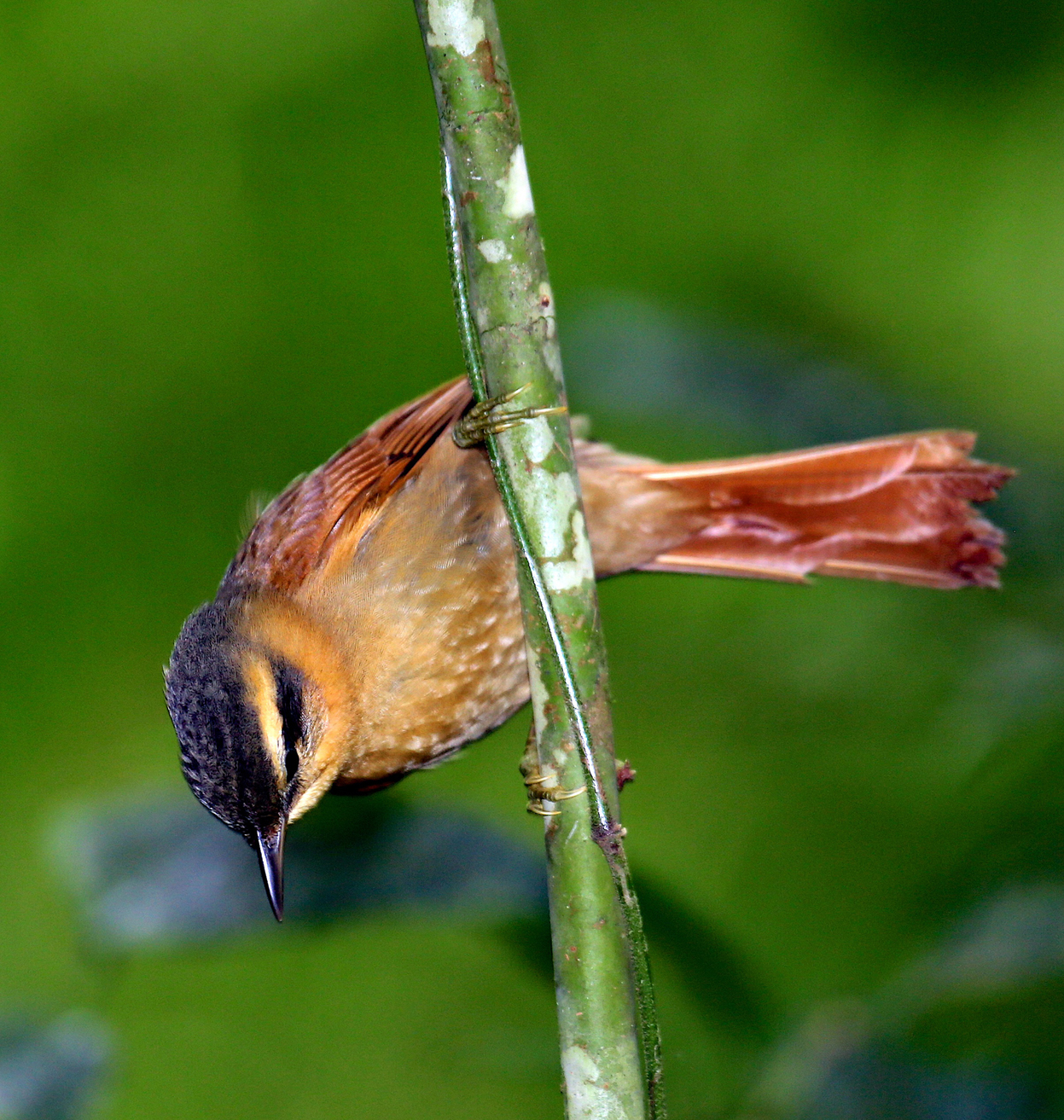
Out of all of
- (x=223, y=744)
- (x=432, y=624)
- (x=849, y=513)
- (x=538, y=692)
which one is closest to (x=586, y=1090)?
(x=538, y=692)

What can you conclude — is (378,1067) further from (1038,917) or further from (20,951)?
(1038,917)

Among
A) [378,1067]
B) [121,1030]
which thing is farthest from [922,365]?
[121,1030]

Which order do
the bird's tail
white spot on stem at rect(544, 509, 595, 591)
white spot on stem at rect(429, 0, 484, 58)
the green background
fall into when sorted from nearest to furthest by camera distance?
white spot on stem at rect(429, 0, 484, 58)
white spot on stem at rect(544, 509, 595, 591)
the bird's tail
the green background

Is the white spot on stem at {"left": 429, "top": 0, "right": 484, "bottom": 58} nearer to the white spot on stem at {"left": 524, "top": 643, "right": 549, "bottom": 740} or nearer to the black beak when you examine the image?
the white spot on stem at {"left": 524, "top": 643, "right": 549, "bottom": 740}

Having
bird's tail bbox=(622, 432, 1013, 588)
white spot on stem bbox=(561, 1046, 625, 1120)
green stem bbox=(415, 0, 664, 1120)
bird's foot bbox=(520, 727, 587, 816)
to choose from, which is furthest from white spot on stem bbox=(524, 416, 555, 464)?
bird's tail bbox=(622, 432, 1013, 588)

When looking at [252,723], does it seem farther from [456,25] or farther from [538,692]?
[456,25]

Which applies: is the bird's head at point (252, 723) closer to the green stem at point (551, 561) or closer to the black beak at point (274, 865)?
the black beak at point (274, 865)

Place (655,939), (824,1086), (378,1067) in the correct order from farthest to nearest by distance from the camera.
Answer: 1. (378,1067)
2. (655,939)
3. (824,1086)
